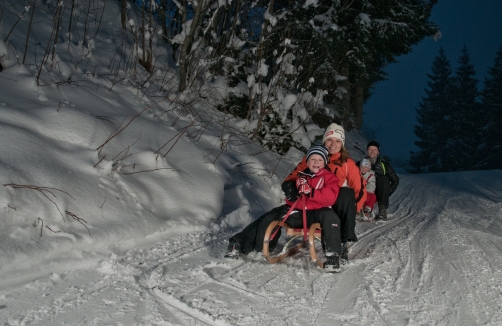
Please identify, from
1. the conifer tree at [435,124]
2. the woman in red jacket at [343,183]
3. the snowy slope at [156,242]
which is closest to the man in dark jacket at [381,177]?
the snowy slope at [156,242]

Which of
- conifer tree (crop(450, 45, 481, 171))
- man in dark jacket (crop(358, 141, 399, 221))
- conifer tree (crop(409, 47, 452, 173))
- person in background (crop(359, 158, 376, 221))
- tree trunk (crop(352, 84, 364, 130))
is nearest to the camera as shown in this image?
person in background (crop(359, 158, 376, 221))

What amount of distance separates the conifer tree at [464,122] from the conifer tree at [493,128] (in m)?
0.88

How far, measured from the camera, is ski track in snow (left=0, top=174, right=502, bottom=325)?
249 cm

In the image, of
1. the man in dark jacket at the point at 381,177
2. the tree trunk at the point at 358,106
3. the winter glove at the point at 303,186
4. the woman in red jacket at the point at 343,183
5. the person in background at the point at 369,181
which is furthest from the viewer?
the tree trunk at the point at 358,106

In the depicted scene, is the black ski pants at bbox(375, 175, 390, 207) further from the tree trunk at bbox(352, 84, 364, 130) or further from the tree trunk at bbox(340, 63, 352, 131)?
the tree trunk at bbox(352, 84, 364, 130)

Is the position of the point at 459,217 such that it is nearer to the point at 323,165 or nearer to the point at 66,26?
the point at 323,165

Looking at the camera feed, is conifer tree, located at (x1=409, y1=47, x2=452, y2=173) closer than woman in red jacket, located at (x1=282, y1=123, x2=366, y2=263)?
No

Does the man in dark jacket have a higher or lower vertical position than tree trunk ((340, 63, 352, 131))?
lower

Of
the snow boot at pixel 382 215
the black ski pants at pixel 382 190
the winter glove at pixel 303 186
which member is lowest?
the snow boot at pixel 382 215

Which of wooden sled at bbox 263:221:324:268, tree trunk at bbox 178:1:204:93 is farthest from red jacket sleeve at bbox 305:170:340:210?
tree trunk at bbox 178:1:204:93

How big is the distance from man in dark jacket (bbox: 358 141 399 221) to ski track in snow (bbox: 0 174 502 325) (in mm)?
1949

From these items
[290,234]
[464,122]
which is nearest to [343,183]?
[290,234]

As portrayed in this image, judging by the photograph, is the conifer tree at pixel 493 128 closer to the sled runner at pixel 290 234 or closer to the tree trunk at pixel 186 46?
the tree trunk at pixel 186 46

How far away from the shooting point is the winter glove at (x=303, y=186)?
3849 millimetres
